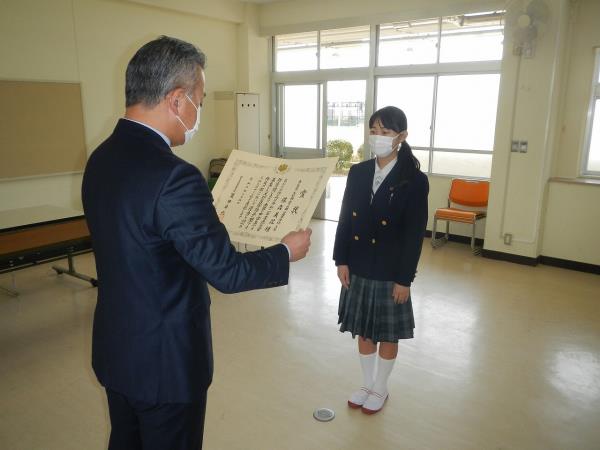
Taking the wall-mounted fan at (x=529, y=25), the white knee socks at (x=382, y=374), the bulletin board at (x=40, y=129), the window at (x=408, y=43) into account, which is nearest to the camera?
the white knee socks at (x=382, y=374)

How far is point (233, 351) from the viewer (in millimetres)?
3139

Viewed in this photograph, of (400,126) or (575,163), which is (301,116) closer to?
(575,163)

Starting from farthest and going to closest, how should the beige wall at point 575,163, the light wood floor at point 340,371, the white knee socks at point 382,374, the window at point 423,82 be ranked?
1. the window at point 423,82
2. the beige wall at point 575,163
3. the white knee socks at point 382,374
4. the light wood floor at point 340,371

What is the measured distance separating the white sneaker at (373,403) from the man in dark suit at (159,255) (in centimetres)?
143

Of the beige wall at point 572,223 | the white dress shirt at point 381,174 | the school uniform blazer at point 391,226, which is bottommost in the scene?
the beige wall at point 572,223

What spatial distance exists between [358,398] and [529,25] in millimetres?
4088

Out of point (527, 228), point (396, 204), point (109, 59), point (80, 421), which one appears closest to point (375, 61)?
point (527, 228)

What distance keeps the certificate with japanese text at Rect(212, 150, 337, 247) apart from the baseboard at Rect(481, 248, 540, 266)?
413 cm

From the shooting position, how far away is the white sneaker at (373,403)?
2.45 metres

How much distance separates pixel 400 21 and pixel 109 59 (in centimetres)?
372

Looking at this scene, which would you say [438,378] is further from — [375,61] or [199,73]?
[375,61]

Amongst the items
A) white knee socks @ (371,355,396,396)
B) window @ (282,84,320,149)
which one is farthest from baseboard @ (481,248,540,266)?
white knee socks @ (371,355,396,396)

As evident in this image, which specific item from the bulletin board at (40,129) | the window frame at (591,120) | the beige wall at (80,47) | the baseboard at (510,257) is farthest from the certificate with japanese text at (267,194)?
the window frame at (591,120)

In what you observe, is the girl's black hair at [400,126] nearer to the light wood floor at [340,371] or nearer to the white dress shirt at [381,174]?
the white dress shirt at [381,174]
